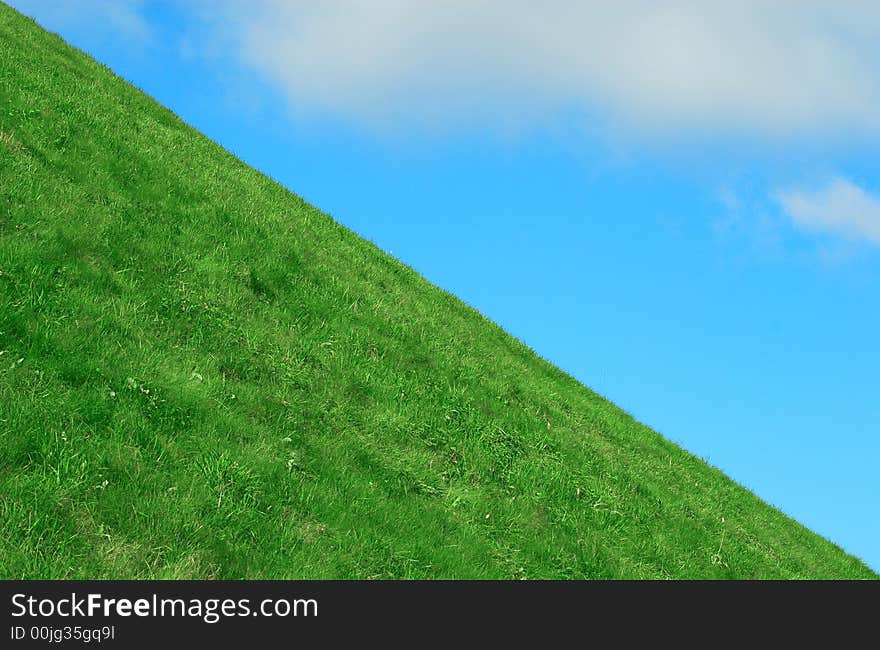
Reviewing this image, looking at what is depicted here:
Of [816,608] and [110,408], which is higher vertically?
[110,408]

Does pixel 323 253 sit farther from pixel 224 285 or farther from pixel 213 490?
pixel 213 490

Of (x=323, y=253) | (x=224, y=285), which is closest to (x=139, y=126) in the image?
(x=323, y=253)

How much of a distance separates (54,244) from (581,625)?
31.5ft

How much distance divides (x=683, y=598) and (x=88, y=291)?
9271mm

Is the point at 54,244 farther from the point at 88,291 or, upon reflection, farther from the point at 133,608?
the point at 133,608

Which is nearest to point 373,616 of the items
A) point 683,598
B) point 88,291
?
point 683,598

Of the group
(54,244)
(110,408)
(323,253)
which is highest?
(323,253)

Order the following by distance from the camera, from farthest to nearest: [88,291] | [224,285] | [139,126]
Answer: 1. [139,126]
2. [224,285]
3. [88,291]

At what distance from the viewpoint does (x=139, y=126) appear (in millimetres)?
19453

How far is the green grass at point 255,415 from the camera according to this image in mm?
8180

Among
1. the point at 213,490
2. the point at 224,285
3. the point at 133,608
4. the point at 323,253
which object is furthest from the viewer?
the point at 323,253

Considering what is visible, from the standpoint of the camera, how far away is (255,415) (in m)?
10.7

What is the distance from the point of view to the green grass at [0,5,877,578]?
26.8ft

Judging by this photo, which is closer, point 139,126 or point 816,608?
point 816,608
